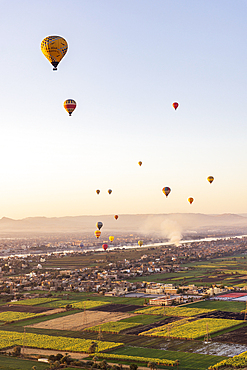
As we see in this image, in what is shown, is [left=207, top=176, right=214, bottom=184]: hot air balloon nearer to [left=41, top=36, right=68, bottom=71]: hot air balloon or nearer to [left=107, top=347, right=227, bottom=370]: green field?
[left=41, top=36, right=68, bottom=71]: hot air balloon

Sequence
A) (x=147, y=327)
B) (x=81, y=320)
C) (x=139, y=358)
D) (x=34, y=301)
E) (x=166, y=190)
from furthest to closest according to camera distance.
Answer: (x=166, y=190)
(x=34, y=301)
(x=81, y=320)
(x=147, y=327)
(x=139, y=358)

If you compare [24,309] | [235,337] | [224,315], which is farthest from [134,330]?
[24,309]

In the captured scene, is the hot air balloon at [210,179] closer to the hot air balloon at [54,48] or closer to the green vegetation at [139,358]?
the hot air balloon at [54,48]

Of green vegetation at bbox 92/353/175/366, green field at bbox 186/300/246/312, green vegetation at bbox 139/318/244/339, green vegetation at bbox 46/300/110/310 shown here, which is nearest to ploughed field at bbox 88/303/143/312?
green vegetation at bbox 46/300/110/310

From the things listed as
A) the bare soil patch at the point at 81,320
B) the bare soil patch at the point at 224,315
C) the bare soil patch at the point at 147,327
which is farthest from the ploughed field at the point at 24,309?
the bare soil patch at the point at 224,315

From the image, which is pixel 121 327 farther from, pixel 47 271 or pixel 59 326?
pixel 47 271

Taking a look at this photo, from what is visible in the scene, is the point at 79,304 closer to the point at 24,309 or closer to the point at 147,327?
the point at 24,309

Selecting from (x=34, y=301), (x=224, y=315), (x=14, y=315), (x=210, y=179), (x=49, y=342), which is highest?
(x=210, y=179)

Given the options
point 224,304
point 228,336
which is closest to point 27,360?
point 228,336
